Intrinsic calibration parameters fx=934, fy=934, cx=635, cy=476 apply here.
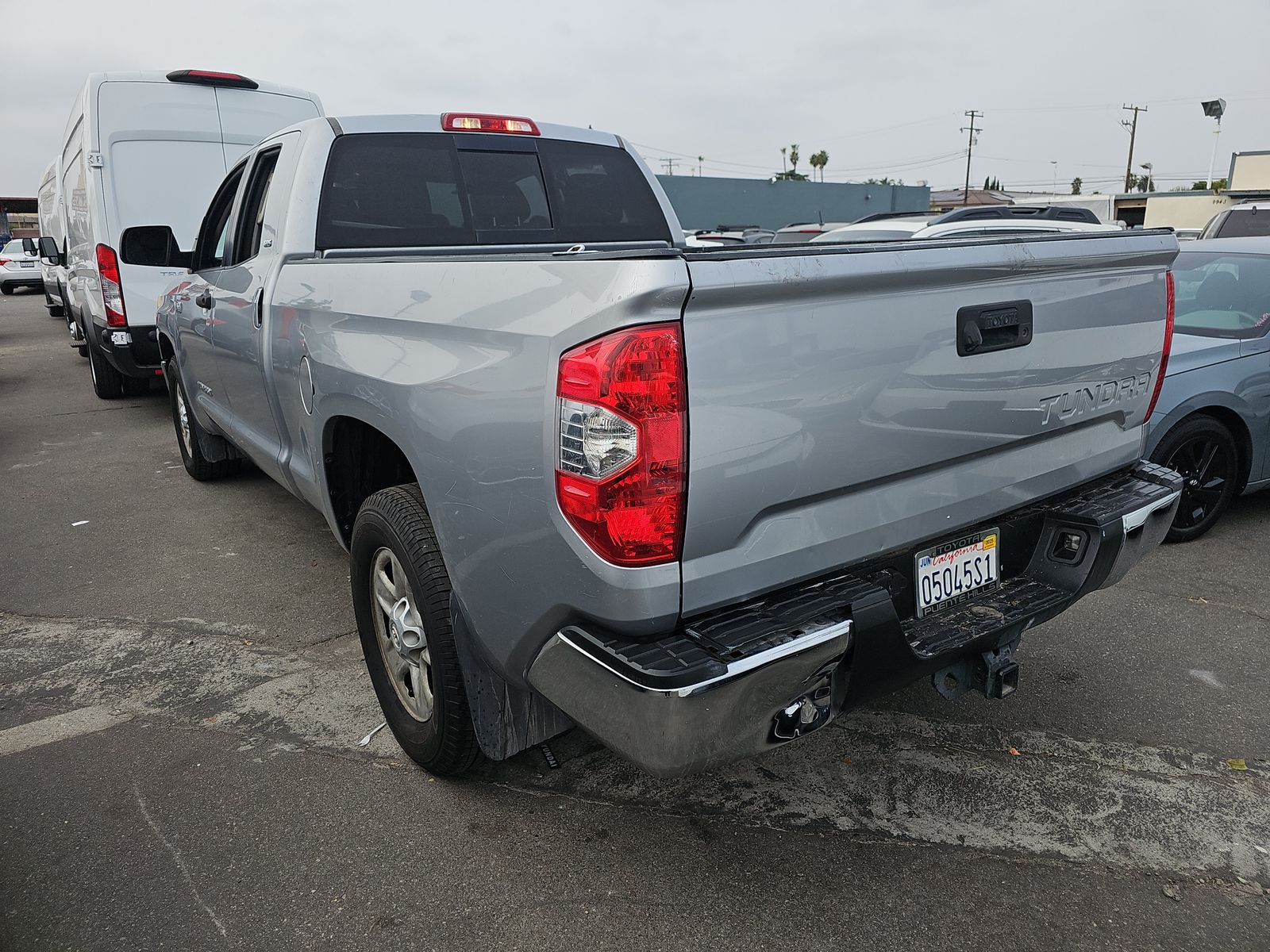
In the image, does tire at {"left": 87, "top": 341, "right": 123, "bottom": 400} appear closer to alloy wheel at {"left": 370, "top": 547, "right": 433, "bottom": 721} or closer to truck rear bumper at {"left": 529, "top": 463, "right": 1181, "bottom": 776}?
alloy wheel at {"left": 370, "top": 547, "right": 433, "bottom": 721}

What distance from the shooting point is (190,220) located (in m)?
8.35

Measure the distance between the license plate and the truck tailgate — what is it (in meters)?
0.06

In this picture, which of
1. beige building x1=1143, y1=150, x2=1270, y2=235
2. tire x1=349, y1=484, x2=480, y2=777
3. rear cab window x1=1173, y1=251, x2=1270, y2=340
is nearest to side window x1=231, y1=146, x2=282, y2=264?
tire x1=349, y1=484, x2=480, y2=777

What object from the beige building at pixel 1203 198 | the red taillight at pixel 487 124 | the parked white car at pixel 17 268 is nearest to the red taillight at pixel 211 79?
the red taillight at pixel 487 124

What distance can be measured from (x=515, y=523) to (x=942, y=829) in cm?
157

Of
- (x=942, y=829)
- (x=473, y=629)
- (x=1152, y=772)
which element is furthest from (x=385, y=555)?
(x=1152, y=772)

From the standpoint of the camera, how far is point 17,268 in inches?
1126

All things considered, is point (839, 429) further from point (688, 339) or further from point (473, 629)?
point (473, 629)

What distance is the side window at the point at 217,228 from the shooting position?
477 cm

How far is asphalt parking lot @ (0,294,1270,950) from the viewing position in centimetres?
233

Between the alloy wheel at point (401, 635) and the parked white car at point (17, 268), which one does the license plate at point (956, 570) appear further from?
the parked white car at point (17, 268)

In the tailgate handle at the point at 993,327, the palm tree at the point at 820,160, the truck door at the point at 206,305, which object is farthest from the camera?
the palm tree at the point at 820,160

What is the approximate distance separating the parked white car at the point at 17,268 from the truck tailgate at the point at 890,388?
32192 mm

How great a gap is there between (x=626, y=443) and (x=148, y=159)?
8.01 meters
